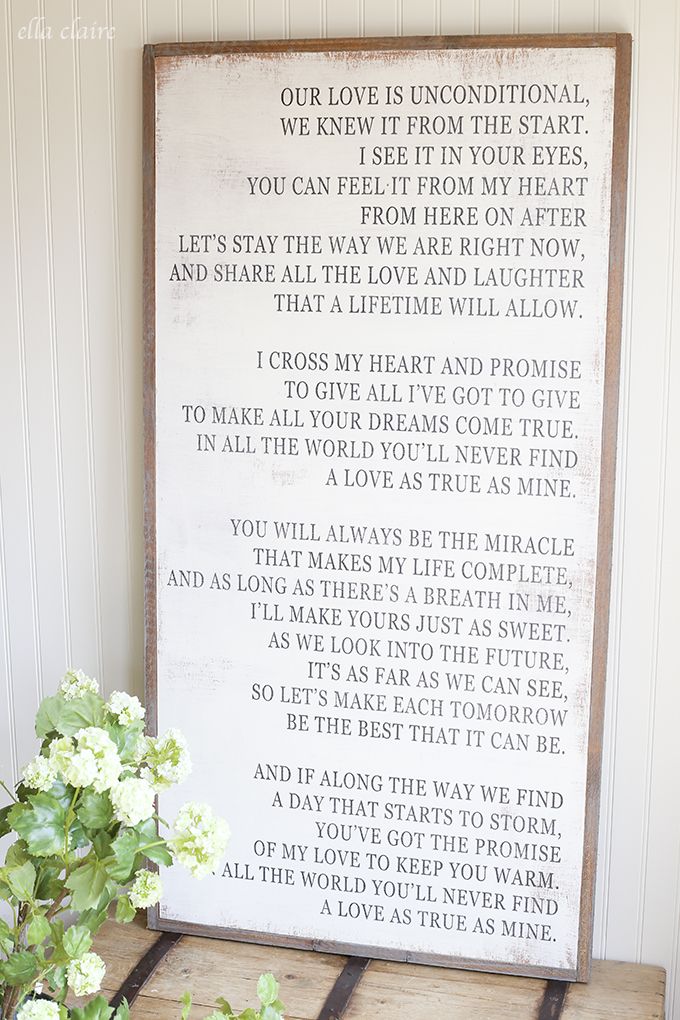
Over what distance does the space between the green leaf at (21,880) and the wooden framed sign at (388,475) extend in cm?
86

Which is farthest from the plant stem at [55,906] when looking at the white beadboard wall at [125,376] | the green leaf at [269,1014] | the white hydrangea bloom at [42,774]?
the white beadboard wall at [125,376]

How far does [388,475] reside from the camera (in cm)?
182

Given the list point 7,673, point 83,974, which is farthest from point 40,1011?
point 7,673

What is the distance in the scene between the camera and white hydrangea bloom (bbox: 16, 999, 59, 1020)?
1.00 m

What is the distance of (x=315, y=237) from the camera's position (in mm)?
1805

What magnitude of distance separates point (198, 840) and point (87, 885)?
0.36 feet

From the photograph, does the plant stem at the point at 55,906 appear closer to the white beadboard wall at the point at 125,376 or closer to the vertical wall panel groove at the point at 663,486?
the white beadboard wall at the point at 125,376

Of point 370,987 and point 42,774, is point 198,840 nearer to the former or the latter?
point 42,774

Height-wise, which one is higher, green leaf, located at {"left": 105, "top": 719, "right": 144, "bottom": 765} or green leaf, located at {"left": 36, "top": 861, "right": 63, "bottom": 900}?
green leaf, located at {"left": 105, "top": 719, "right": 144, "bottom": 765}

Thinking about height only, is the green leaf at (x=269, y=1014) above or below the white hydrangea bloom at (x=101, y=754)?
below

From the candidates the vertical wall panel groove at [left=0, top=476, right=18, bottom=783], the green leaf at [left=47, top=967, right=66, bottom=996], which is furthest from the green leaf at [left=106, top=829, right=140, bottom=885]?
the vertical wall panel groove at [left=0, top=476, right=18, bottom=783]

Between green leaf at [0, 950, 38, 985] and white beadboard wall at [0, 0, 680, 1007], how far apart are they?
1.00 metres

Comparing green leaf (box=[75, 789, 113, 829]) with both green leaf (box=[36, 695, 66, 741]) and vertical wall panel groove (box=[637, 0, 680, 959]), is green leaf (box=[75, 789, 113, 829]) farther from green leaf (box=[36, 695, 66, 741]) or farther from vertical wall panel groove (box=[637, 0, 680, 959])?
vertical wall panel groove (box=[637, 0, 680, 959])

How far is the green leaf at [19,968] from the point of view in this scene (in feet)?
3.48
